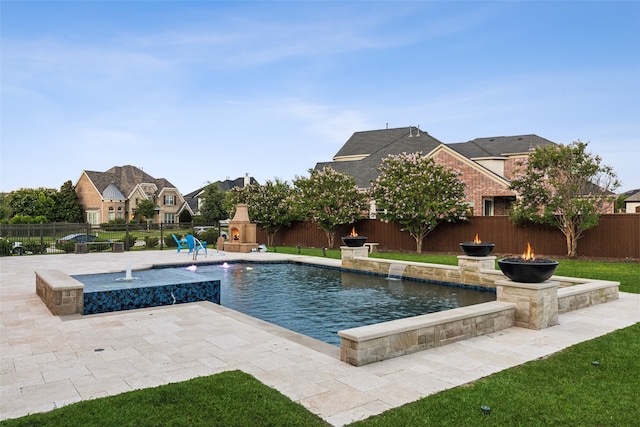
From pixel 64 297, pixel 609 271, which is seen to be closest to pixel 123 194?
pixel 64 297

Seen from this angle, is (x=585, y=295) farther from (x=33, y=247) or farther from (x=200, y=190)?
(x=200, y=190)

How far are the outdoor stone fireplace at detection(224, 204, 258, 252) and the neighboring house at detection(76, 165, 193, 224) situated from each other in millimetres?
31159

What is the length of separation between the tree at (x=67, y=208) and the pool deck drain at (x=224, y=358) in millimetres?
49374

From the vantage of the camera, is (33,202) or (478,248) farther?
(33,202)

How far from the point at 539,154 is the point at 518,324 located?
481 inches

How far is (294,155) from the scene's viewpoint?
37.7 m

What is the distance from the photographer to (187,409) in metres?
3.68

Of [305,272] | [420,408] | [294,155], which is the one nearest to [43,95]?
[305,272]

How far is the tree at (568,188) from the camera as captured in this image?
630 inches

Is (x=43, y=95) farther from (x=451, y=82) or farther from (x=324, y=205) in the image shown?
(x=451, y=82)

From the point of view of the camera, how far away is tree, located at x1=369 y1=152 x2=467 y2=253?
19984mm

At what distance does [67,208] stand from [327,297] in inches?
2006

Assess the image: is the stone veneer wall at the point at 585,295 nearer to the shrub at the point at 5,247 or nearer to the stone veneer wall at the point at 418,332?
the stone veneer wall at the point at 418,332

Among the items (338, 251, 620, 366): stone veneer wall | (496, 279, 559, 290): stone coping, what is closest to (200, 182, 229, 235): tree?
(338, 251, 620, 366): stone veneer wall
